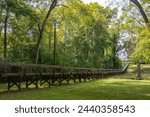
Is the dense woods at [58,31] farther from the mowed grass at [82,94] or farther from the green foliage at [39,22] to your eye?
the mowed grass at [82,94]

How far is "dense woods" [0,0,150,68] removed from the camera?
852 inches

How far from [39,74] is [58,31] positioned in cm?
2514

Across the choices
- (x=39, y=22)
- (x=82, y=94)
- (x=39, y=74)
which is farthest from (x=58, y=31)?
(x=82, y=94)

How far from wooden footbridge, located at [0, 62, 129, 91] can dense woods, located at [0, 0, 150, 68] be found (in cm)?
344

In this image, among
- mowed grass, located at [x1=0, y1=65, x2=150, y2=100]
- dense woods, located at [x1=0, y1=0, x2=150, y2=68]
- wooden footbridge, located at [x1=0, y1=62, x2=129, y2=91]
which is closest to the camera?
mowed grass, located at [x1=0, y1=65, x2=150, y2=100]

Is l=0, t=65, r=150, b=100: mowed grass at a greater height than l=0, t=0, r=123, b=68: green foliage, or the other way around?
l=0, t=0, r=123, b=68: green foliage

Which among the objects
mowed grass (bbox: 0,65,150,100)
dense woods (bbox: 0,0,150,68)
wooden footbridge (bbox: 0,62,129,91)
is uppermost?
dense woods (bbox: 0,0,150,68)

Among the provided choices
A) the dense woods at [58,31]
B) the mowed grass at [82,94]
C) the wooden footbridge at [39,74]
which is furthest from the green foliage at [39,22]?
the mowed grass at [82,94]

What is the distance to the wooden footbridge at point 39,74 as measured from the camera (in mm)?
14370

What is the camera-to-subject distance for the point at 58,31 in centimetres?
4184

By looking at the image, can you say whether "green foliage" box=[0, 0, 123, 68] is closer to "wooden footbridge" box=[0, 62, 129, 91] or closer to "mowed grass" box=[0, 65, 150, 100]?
"wooden footbridge" box=[0, 62, 129, 91]

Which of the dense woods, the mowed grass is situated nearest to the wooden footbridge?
the mowed grass

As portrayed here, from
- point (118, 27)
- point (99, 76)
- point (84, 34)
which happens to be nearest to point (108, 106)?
point (118, 27)

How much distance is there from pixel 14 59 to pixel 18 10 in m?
4.22
